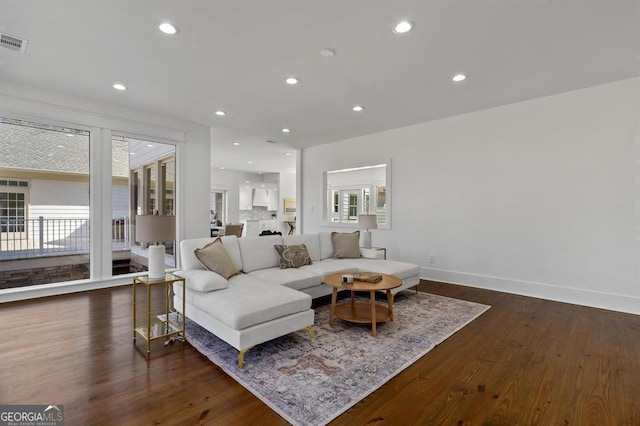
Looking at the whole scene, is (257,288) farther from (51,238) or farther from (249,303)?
(51,238)

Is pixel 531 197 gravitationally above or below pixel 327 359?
above

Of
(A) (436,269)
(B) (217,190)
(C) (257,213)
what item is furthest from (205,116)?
(C) (257,213)

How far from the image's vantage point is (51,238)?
15.2 feet

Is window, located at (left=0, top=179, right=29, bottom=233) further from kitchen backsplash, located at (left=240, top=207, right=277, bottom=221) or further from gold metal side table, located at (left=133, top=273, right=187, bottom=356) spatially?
kitchen backsplash, located at (left=240, top=207, right=277, bottom=221)

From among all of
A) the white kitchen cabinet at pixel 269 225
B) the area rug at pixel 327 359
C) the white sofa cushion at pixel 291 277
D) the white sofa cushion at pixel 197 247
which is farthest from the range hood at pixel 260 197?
the area rug at pixel 327 359

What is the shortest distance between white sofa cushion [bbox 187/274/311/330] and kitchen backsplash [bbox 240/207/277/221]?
10023 mm

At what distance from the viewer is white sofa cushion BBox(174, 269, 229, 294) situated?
2871 mm

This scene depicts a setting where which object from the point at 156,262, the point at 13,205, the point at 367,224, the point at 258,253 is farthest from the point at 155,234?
the point at 367,224

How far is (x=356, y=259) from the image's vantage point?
483 cm

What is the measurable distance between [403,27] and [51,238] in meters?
5.67

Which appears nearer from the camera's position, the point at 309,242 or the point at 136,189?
the point at 309,242

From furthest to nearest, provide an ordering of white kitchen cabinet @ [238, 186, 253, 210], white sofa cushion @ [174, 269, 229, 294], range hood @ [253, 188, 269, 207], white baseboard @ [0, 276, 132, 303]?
range hood @ [253, 188, 269, 207] → white kitchen cabinet @ [238, 186, 253, 210] → white baseboard @ [0, 276, 132, 303] → white sofa cushion @ [174, 269, 229, 294]

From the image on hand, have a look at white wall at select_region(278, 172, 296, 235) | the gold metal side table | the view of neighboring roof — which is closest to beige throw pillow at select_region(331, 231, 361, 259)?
the gold metal side table

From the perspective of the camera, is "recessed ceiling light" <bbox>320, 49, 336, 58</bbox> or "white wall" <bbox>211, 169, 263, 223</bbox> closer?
"recessed ceiling light" <bbox>320, 49, 336, 58</bbox>
